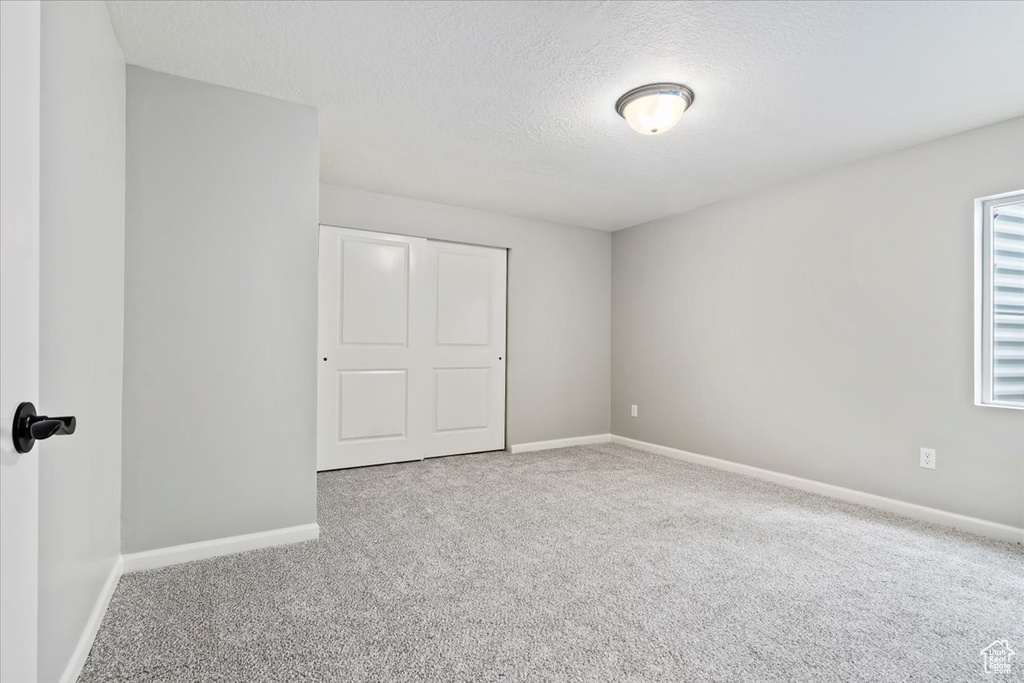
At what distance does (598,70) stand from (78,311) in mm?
2262

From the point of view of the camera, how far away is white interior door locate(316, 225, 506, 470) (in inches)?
162

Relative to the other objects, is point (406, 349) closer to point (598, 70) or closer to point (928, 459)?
point (598, 70)

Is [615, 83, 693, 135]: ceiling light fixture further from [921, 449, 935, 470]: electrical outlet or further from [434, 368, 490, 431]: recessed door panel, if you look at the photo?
[434, 368, 490, 431]: recessed door panel

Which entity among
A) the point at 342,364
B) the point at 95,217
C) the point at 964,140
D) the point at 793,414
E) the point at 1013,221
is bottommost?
the point at 793,414

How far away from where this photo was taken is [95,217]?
178 centimetres

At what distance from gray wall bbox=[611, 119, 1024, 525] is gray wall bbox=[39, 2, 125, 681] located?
410 cm

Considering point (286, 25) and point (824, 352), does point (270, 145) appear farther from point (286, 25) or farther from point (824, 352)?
point (824, 352)

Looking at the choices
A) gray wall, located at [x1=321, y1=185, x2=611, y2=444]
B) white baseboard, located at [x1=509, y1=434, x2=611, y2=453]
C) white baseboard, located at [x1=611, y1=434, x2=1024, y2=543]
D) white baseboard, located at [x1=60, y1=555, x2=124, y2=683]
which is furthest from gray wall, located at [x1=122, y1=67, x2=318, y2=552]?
white baseboard, located at [x1=611, y1=434, x2=1024, y2=543]

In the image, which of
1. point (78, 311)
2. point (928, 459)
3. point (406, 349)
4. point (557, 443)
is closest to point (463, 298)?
point (406, 349)

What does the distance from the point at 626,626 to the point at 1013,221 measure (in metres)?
3.14

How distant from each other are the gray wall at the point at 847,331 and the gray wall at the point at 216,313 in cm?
330

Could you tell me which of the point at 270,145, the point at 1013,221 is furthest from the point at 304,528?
the point at 1013,221

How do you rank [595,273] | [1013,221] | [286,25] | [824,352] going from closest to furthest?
[286,25] → [1013,221] → [824,352] → [595,273]

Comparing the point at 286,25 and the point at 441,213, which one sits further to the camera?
the point at 441,213
